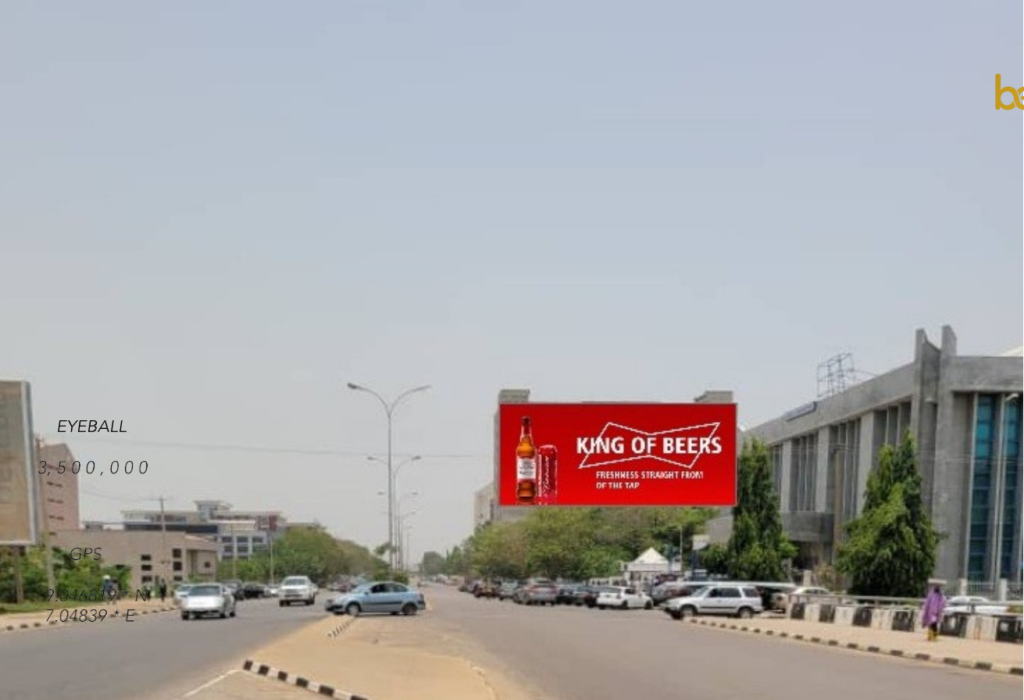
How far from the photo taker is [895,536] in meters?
51.5

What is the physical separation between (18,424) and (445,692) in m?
31.2

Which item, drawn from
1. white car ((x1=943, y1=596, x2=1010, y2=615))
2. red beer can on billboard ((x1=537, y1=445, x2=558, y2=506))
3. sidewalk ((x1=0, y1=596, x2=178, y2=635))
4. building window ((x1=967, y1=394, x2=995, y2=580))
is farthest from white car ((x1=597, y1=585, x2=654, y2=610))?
red beer can on billboard ((x1=537, y1=445, x2=558, y2=506))

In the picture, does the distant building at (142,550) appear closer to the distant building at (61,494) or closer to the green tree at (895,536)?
the distant building at (61,494)

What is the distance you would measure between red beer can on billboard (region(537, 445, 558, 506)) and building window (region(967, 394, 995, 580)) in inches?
Result: 958

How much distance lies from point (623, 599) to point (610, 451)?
25935mm

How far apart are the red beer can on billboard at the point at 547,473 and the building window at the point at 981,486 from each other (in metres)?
24.3

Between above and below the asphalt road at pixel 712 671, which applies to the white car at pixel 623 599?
below

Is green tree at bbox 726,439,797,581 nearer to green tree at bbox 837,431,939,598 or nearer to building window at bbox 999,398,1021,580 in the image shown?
building window at bbox 999,398,1021,580

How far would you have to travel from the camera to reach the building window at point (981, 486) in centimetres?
5884

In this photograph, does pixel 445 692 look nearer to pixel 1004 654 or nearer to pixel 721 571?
pixel 1004 654

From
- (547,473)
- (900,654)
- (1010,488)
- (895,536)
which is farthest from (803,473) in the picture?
(900,654)

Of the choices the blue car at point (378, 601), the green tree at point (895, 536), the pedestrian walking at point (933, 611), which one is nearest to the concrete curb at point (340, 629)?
the blue car at point (378, 601)

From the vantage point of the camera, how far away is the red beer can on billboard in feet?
146

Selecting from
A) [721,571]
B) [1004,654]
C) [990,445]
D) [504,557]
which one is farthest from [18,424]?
[504,557]
